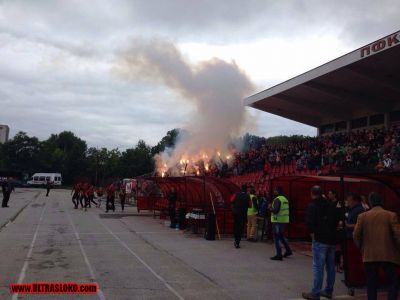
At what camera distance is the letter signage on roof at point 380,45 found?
71.6ft

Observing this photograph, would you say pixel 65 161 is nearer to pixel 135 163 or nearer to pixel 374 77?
pixel 135 163

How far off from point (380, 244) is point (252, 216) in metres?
8.03

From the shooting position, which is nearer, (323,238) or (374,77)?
(323,238)

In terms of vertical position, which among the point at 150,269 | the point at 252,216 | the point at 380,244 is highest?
the point at 380,244

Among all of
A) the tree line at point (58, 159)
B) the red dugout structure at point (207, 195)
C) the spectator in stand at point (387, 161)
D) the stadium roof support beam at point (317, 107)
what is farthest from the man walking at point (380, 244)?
the tree line at point (58, 159)

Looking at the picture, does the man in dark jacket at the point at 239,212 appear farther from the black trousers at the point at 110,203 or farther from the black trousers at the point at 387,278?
the black trousers at the point at 110,203

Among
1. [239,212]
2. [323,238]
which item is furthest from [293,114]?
[323,238]

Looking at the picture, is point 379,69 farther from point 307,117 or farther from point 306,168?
point 307,117

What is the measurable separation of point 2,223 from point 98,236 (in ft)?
17.2

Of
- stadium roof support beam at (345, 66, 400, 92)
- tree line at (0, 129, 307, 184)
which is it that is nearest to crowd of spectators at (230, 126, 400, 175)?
stadium roof support beam at (345, 66, 400, 92)

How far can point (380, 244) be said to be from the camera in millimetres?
6039

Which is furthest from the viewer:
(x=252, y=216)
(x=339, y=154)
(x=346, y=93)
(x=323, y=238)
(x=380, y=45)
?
(x=346, y=93)

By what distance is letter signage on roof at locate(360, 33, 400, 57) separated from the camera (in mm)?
21812

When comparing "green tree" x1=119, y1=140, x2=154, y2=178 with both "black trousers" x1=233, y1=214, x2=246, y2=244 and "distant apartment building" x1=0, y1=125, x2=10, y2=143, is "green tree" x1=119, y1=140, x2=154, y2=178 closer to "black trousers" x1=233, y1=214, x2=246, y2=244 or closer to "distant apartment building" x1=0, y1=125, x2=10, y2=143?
"black trousers" x1=233, y1=214, x2=246, y2=244
